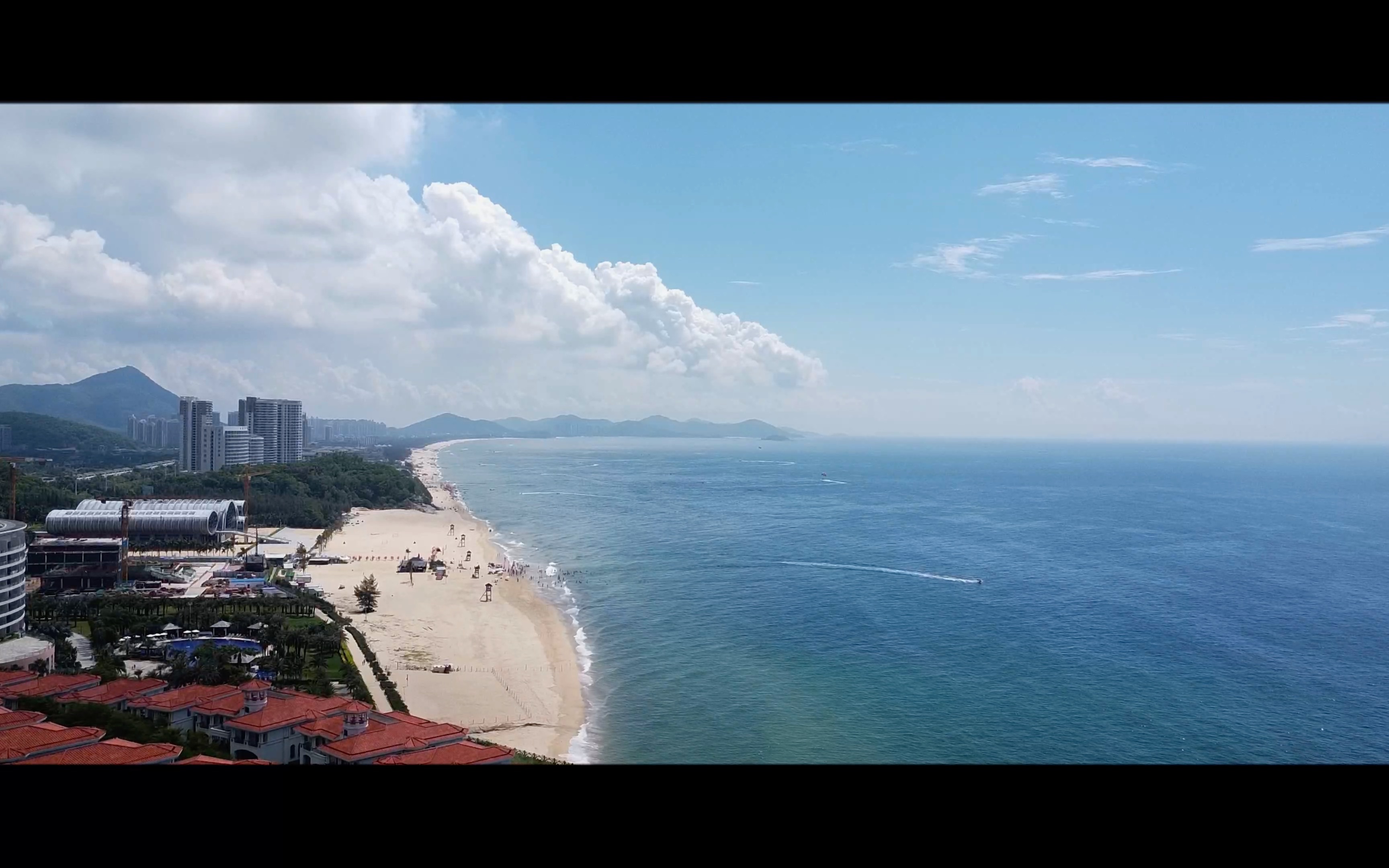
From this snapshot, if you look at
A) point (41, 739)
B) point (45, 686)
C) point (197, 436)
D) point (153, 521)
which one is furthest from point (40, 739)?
point (197, 436)

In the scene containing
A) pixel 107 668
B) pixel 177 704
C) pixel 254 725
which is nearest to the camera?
pixel 254 725

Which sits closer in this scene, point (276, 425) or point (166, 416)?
point (276, 425)

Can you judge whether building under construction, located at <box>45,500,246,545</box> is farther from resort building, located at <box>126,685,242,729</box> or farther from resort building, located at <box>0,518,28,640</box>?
resort building, located at <box>126,685,242,729</box>

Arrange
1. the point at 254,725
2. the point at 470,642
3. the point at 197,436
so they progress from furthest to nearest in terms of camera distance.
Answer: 1. the point at 197,436
2. the point at 470,642
3. the point at 254,725

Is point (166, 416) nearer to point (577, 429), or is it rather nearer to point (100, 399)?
point (100, 399)

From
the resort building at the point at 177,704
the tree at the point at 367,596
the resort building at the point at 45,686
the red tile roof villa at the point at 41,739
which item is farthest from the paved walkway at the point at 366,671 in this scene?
the red tile roof villa at the point at 41,739
